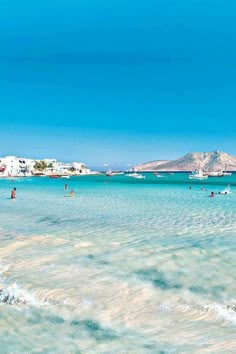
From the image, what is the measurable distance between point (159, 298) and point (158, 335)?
1.92 metres

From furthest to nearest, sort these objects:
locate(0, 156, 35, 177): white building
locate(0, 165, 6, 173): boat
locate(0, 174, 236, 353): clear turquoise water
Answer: locate(0, 156, 35, 177): white building → locate(0, 165, 6, 173): boat → locate(0, 174, 236, 353): clear turquoise water

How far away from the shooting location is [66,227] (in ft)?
63.9

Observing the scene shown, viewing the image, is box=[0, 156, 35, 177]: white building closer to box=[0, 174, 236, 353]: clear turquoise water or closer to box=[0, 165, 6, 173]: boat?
box=[0, 165, 6, 173]: boat

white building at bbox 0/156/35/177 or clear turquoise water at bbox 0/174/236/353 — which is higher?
white building at bbox 0/156/35/177

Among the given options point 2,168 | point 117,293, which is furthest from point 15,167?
point 117,293

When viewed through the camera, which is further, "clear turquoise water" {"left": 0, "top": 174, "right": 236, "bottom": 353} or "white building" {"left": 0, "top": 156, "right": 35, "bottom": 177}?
"white building" {"left": 0, "top": 156, "right": 35, "bottom": 177}

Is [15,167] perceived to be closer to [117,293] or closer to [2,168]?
[2,168]

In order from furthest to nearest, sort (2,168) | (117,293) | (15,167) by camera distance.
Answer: (15,167)
(2,168)
(117,293)

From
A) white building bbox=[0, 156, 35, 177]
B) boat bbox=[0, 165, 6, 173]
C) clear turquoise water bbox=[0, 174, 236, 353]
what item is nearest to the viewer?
clear turquoise water bbox=[0, 174, 236, 353]

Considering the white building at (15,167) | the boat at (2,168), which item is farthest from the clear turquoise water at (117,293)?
the boat at (2,168)

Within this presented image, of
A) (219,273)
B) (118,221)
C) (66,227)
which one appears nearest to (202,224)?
(118,221)

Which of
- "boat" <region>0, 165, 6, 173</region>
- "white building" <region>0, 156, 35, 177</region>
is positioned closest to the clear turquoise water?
"white building" <region>0, 156, 35, 177</region>

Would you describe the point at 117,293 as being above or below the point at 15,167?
below

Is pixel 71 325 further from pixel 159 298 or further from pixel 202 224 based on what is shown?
pixel 202 224
